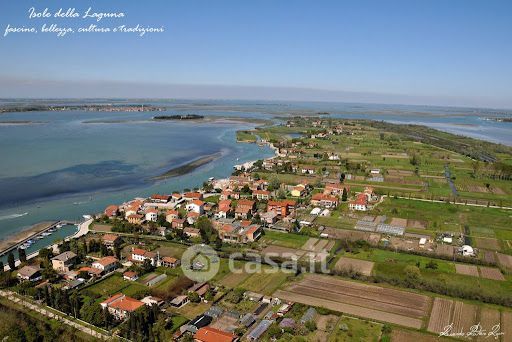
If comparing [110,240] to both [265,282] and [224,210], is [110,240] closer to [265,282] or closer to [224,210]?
[224,210]

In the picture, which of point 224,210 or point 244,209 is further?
point 244,209

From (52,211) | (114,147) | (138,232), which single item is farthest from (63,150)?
(138,232)

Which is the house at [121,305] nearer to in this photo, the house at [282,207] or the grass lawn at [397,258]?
the grass lawn at [397,258]

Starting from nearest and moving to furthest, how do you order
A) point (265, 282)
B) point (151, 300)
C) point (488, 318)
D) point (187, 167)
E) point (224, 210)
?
1. point (488, 318)
2. point (151, 300)
3. point (265, 282)
4. point (224, 210)
5. point (187, 167)

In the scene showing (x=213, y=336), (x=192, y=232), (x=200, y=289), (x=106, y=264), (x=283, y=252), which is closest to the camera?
(x=213, y=336)

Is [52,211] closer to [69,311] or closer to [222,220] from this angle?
[222,220]

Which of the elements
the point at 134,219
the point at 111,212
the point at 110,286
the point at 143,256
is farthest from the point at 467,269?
the point at 111,212
